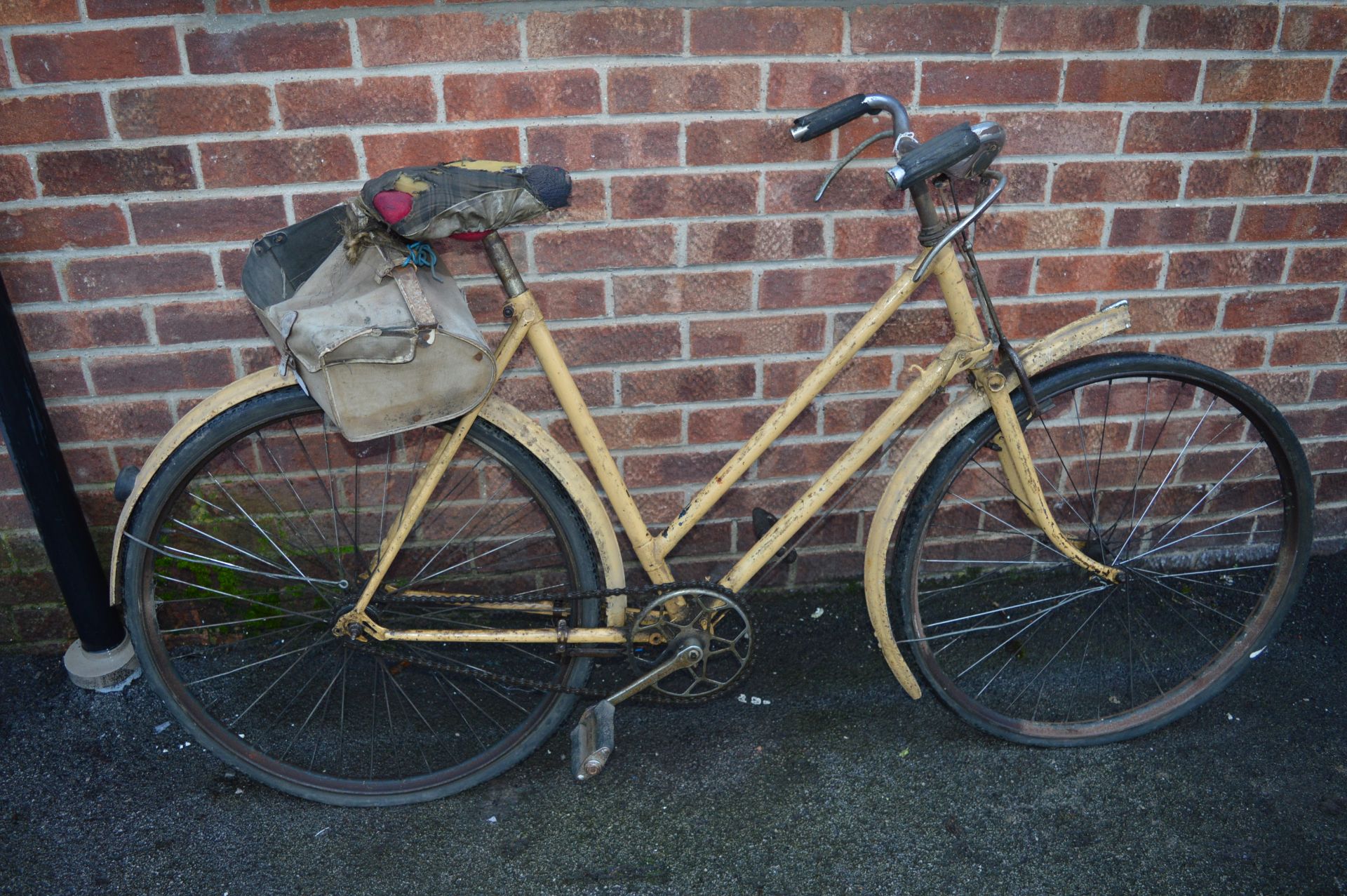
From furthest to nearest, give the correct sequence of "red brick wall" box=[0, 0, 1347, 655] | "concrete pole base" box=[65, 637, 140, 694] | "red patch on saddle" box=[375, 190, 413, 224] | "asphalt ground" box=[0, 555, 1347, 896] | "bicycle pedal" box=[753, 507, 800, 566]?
"concrete pole base" box=[65, 637, 140, 694] → "bicycle pedal" box=[753, 507, 800, 566] → "red brick wall" box=[0, 0, 1347, 655] → "asphalt ground" box=[0, 555, 1347, 896] → "red patch on saddle" box=[375, 190, 413, 224]

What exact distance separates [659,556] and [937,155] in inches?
42.0

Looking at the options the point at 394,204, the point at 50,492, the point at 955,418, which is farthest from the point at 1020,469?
the point at 50,492

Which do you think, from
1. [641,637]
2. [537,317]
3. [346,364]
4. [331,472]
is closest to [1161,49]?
[537,317]

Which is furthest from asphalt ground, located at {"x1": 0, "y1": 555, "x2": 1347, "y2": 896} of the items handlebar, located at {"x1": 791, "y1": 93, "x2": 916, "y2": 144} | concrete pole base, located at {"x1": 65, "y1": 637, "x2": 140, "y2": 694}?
handlebar, located at {"x1": 791, "y1": 93, "x2": 916, "y2": 144}

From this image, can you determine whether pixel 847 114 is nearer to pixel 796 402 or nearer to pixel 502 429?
pixel 796 402

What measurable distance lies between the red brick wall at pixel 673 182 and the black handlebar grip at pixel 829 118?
0.33 metres

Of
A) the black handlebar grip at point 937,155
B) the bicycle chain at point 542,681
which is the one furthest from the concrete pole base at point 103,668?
the black handlebar grip at point 937,155

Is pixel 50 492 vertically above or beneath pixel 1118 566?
above

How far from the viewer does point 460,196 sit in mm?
1876

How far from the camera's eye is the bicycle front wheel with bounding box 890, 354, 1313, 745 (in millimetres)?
2463

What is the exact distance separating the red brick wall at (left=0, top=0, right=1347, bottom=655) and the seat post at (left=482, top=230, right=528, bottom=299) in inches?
13.5

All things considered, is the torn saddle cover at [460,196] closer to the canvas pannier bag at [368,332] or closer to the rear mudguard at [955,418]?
the canvas pannier bag at [368,332]

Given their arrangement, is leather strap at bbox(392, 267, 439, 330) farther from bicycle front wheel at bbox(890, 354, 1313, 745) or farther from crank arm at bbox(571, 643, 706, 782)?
bicycle front wheel at bbox(890, 354, 1313, 745)

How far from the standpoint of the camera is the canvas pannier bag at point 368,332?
187cm
